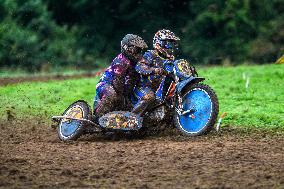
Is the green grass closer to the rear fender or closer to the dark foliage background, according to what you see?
the rear fender

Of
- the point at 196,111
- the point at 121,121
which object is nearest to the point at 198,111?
the point at 196,111

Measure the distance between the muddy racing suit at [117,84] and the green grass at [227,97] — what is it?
273cm

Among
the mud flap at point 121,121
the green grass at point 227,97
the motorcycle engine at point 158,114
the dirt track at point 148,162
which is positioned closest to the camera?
the dirt track at point 148,162

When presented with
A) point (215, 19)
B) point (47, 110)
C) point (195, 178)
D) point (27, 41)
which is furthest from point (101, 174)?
point (215, 19)

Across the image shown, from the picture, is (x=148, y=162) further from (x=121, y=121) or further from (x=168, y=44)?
(x=168, y=44)

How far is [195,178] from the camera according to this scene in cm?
950

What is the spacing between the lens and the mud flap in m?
13.6

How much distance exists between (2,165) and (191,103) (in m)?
4.08

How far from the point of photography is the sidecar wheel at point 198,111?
43.5 ft

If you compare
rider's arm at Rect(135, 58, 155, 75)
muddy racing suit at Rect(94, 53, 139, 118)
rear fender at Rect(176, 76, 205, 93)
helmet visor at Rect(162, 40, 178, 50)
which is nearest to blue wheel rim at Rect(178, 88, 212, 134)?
rear fender at Rect(176, 76, 205, 93)

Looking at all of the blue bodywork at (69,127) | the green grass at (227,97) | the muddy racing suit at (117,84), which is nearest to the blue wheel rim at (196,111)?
the muddy racing suit at (117,84)

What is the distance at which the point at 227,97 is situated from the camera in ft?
68.7

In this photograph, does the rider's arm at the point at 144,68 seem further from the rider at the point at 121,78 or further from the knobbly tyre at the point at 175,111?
the knobbly tyre at the point at 175,111

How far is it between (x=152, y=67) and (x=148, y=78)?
28 cm
